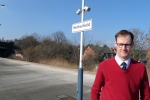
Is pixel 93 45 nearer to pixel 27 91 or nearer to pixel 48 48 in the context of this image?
pixel 48 48

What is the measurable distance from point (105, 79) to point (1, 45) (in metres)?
63.1

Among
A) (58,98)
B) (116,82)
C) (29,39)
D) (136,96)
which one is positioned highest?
(29,39)

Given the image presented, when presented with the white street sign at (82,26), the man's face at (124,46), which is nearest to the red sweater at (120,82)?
the man's face at (124,46)

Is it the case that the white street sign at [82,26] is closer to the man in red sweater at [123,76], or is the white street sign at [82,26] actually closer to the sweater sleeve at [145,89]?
the man in red sweater at [123,76]

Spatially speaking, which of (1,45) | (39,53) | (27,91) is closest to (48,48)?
(39,53)

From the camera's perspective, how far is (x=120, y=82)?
2.27 m

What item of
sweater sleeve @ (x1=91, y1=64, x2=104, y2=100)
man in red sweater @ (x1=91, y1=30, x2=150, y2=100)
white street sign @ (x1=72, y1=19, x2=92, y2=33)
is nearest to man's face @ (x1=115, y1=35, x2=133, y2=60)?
man in red sweater @ (x1=91, y1=30, x2=150, y2=100)

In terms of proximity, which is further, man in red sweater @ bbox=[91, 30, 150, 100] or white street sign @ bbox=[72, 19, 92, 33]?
white street sign @ bbox=[72, 19, 92, 33]

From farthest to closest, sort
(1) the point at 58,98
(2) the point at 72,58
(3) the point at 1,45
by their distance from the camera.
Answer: (3) the point at 1,45
(2) the point at 72,58
(1) the point at 58,98

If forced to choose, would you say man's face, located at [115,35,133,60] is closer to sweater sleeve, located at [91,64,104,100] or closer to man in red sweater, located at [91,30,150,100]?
man in red sweater, located at [91,30,150,100]

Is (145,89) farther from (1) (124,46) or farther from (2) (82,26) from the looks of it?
(2) (82,26)

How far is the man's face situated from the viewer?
7.49 ft

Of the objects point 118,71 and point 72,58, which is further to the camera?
point 72,58

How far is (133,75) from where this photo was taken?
2.30 m
